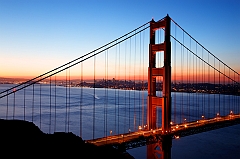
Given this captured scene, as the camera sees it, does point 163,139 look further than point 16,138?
Yes

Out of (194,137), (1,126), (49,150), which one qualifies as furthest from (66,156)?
(194,137)

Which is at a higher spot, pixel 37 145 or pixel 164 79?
pixel 164 79

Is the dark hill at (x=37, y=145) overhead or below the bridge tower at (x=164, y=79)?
below

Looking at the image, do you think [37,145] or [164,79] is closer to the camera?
[37,145]

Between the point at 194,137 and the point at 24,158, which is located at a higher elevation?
the point at 24,158

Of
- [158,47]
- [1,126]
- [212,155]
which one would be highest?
[158,47]

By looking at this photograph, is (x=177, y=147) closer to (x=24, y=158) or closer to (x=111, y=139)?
(x=111, y=139)

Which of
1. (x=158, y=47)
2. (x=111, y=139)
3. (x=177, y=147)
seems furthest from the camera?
(x=177, y=147)

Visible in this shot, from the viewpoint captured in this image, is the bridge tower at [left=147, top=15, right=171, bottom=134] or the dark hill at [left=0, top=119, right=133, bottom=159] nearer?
the dark hill at [left=0, top=119, right=133, bottom=159]

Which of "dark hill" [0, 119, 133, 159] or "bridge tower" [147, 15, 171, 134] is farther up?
"bridge tower" [147, 15, 171, 134]

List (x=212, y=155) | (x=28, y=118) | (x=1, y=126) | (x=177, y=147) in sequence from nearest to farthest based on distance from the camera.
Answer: (x=1, y=126) < (x=212, y=155) < (x=177, y=147) < (x=28, y=118)

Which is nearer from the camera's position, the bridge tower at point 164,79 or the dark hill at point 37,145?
the dark hill at point 37,145
